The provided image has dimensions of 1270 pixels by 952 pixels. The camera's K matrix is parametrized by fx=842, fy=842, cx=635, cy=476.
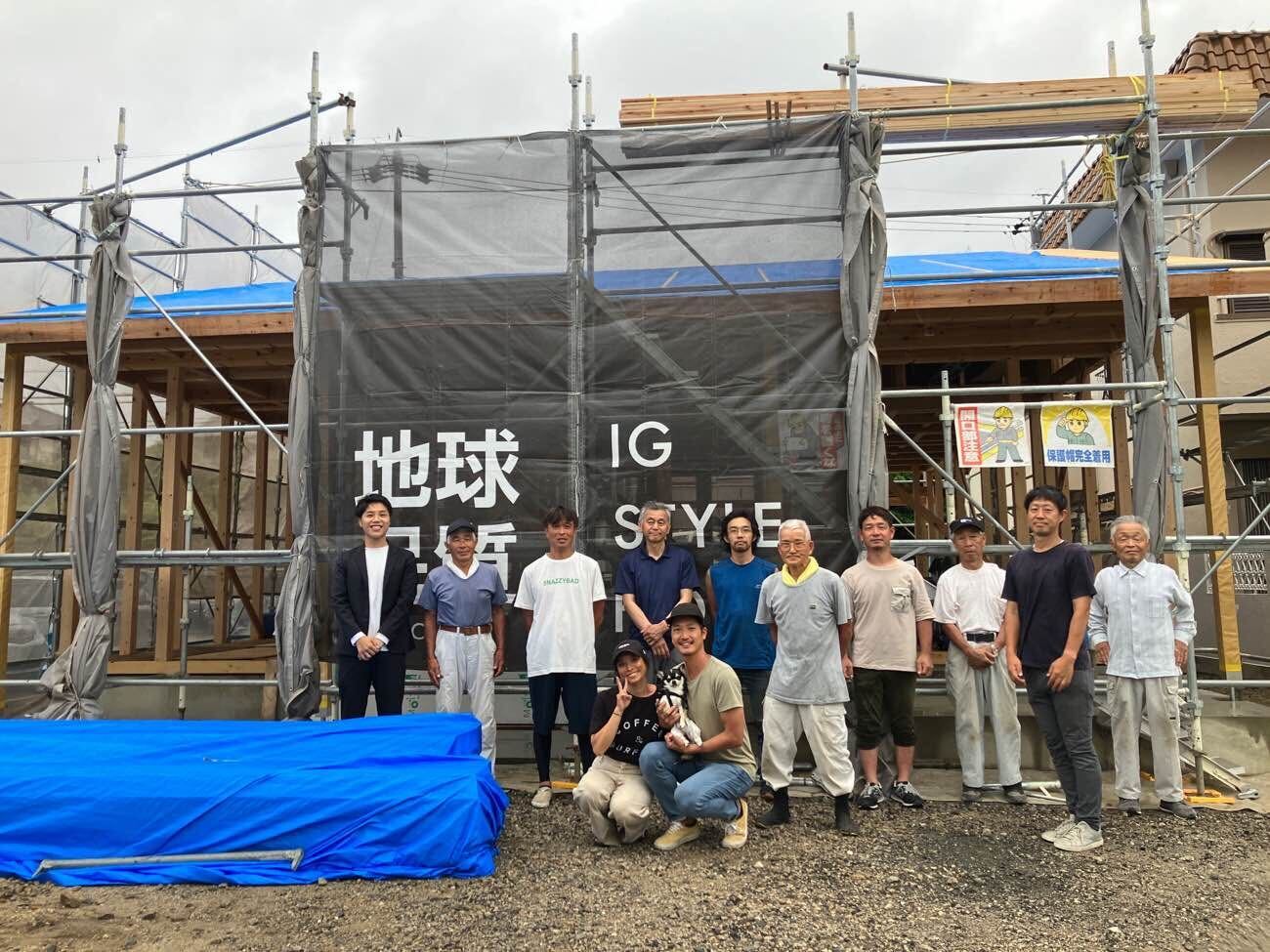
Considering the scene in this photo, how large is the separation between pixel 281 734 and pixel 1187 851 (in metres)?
4.13

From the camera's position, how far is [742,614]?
4387mm

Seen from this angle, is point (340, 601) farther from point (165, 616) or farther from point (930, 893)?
point (165, 616)

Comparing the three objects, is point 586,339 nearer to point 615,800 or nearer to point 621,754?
point 621,754

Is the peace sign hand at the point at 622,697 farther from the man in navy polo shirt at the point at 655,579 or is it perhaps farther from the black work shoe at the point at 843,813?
the black work shoe at the point at 843,813

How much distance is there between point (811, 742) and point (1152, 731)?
1741 mm

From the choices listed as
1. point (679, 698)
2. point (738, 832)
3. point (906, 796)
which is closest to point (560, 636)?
point (679, 698)

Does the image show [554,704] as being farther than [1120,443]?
No

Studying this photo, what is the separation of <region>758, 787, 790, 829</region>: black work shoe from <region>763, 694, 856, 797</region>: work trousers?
0.16 feet

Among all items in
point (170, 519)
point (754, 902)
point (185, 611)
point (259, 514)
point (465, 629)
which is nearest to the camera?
point (754, 902)

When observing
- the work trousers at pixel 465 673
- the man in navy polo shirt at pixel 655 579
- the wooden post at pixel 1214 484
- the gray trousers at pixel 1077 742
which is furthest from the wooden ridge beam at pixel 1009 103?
the gray trousers at pixel 1077 742

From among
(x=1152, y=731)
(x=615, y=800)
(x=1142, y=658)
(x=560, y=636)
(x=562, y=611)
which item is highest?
(x=562, y=611)

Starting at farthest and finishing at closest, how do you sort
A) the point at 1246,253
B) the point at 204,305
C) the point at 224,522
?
the point at 1246,253
the point at 224,522
the point at 204,305

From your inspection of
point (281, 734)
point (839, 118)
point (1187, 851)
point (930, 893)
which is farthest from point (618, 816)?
point (839, 118)

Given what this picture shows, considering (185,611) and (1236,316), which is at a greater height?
(1236,316)
